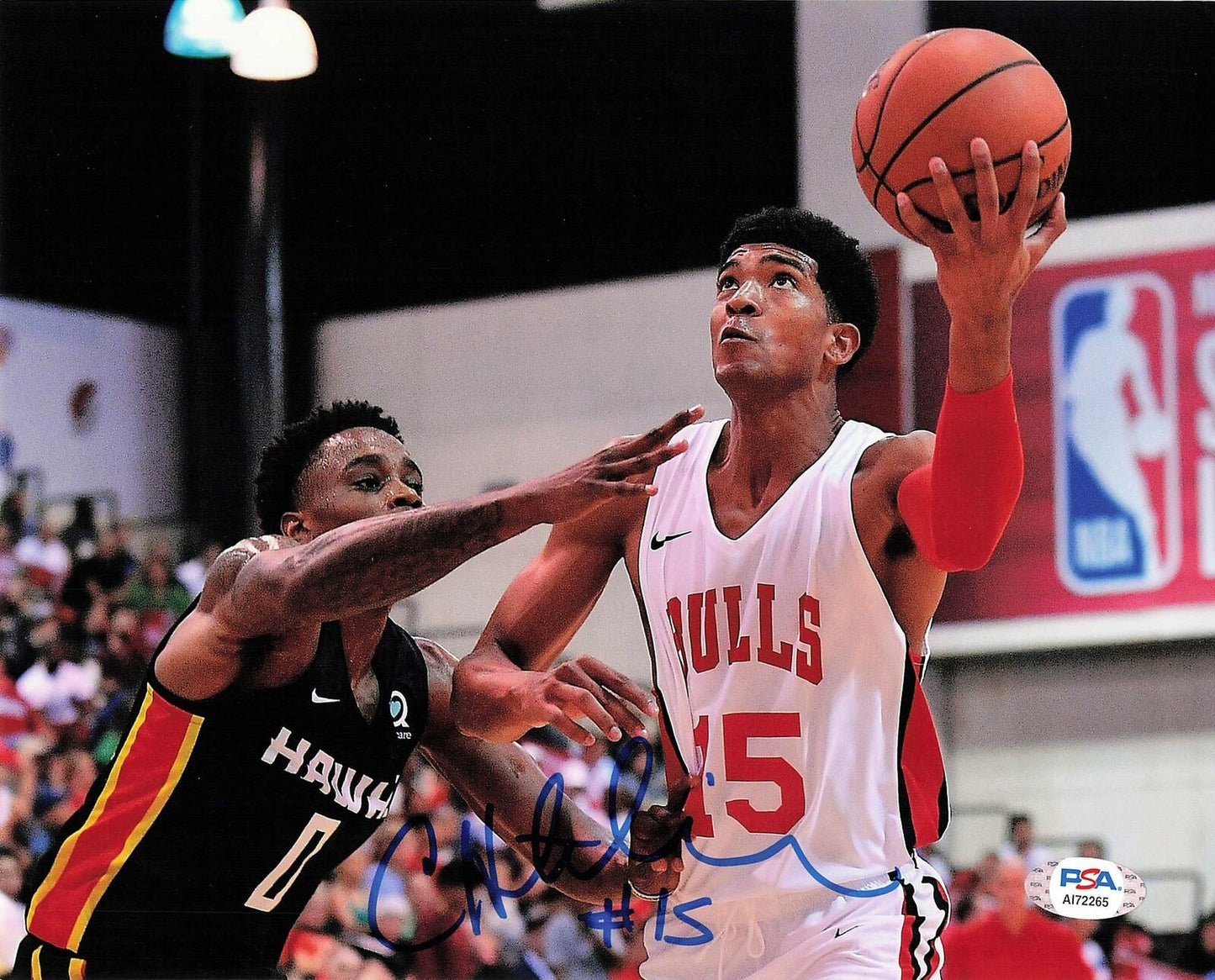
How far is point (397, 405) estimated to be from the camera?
11.0m

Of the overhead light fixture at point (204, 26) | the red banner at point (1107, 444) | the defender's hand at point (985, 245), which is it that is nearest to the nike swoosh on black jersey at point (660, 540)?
the defender's hand at point (985, 245)

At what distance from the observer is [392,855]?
7105 mm

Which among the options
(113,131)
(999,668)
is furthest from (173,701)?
(113,131)

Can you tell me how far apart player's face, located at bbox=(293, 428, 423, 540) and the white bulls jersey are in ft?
2.51

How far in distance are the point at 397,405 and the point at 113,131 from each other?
2684mm

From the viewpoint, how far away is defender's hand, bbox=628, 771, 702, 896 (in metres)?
3.08

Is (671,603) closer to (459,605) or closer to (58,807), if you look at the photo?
(58,807)

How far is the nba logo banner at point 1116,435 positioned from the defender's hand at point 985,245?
6.46 meters

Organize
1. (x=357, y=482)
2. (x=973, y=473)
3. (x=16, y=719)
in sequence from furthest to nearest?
(x=16, y=719) → (x=357, y=482) → (x=973, y=473)

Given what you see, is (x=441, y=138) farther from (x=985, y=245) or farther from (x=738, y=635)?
(x=985, y=245)

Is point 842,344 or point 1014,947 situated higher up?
point 842,344

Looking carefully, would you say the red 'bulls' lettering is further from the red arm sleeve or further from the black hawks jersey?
the black hawks jersey

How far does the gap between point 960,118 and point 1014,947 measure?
403 centimetres

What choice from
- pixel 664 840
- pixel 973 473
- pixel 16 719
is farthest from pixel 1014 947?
pixel 16 719
